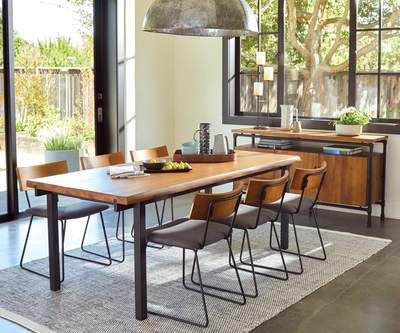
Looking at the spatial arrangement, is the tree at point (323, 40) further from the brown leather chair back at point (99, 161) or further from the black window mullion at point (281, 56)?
the brown leather chair back at point (99, 161)

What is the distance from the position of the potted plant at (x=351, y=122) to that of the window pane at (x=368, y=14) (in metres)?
0.91

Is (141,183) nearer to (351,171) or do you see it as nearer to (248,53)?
(351,171)

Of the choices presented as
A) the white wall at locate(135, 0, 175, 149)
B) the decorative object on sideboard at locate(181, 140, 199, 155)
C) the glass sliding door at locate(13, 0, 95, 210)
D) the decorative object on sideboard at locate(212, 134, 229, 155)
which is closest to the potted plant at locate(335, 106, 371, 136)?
the decorative object on sideboard at locate(212, 134, 229, 155)

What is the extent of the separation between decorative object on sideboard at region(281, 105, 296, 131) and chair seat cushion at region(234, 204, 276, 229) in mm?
2286

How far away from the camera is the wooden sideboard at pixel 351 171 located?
591 cm

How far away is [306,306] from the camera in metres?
3.85

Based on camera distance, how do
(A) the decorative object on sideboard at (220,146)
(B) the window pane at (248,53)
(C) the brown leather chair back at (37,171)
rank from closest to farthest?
(C) the brown leather chair back at (37,171)
(A) the decorative object on sideboard at (220,146)
(B) the window pane at (248,53)

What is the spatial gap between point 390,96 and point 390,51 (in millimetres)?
446

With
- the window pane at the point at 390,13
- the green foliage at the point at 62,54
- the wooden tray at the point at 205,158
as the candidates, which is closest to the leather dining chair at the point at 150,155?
the wooden tray at the point at 205,158

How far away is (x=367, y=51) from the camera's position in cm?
634

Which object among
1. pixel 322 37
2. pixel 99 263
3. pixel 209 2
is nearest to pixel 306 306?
pixel 99 263

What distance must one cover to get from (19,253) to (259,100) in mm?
3391

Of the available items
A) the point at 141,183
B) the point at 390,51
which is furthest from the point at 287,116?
the point at 141,183

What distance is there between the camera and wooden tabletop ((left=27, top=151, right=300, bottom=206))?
3.58 metres
